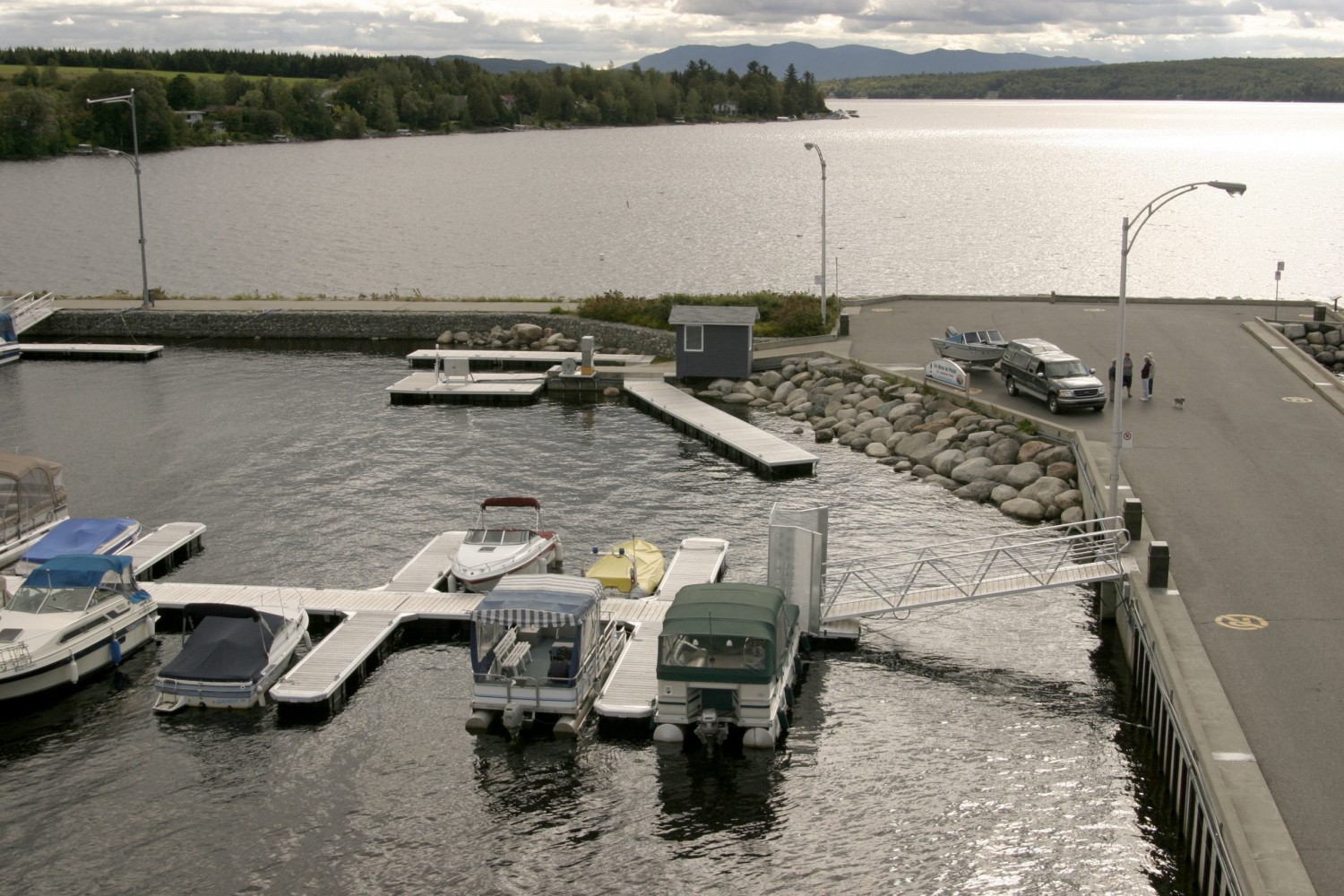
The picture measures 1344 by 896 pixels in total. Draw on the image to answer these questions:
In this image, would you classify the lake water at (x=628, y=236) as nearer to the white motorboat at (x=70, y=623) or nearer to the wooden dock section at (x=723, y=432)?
the wooden dock section at (x=723, y=432)

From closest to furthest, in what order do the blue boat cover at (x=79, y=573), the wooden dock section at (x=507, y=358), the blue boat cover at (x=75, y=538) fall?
the blue boat cover at (x=79, y=573), the blue boat cover at (x=75, y=538), the wooden dock section at (x=507, y=358)

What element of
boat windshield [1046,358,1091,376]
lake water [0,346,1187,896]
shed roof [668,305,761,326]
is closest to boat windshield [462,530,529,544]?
lake water [0,346,1187,896]

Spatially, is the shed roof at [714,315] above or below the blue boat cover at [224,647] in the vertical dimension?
above

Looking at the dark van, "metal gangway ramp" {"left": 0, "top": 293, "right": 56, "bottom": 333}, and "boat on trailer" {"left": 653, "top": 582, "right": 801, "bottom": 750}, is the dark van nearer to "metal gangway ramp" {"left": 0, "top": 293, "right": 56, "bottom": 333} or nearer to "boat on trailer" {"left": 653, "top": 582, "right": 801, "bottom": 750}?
"boat on trailer" {"left": 653, "top": 582, "right": 801, "bottom": 750}

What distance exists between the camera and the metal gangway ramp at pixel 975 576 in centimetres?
Result: 3055

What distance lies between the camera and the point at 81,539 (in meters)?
36.2

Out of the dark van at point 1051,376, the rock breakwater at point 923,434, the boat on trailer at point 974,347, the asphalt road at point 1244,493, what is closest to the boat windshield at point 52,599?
the asphalt road at point 1244,493

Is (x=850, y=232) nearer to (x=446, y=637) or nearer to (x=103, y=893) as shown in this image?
(x=446, y=637)

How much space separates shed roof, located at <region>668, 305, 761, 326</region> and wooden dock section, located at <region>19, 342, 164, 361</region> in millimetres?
29526

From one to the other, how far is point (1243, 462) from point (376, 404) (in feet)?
118

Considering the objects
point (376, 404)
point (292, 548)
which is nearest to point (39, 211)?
point (376, 404)

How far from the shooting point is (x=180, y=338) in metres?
72.5

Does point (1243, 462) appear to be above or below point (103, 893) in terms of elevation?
above

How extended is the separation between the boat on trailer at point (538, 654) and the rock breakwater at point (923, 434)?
53.1 feet
